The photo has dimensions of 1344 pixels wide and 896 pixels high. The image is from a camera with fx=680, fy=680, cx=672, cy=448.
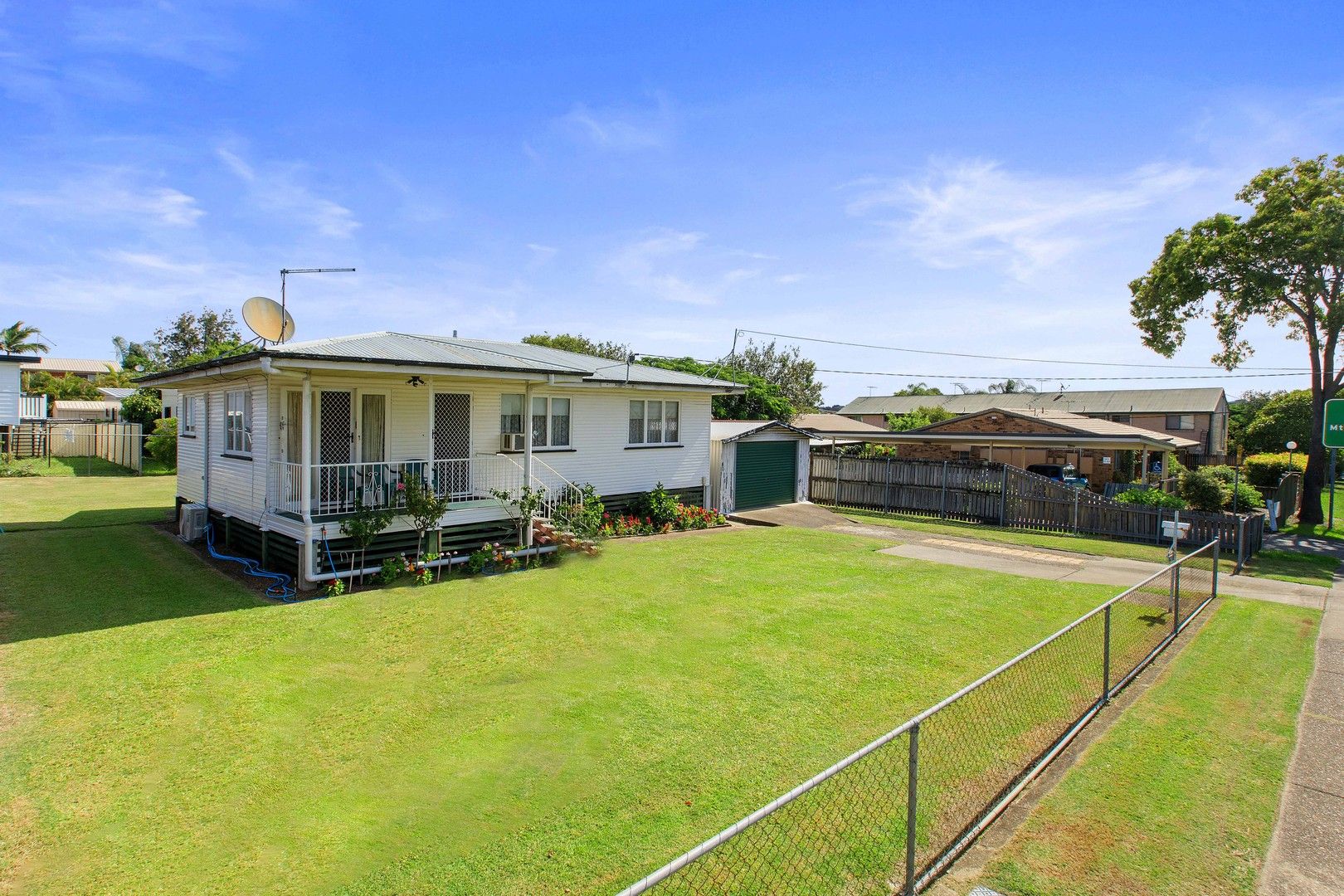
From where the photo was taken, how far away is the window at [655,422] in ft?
57.4

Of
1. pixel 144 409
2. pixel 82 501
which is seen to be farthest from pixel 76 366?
pixel 82 501

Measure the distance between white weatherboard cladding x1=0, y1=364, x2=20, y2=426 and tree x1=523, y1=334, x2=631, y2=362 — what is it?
29800 millimetres

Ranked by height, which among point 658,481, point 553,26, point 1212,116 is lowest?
point 658,481

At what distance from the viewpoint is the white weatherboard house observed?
10773 mm

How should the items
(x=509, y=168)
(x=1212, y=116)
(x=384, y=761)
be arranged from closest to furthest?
(x=384, y=761) → (x=1212, y=116) → (x=509, y=168)

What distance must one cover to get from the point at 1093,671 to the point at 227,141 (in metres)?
18.4

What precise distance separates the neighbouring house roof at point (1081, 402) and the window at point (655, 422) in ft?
103

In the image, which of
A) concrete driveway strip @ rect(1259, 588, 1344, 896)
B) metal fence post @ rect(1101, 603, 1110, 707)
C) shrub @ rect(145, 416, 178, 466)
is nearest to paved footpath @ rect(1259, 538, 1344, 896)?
concrete driveway strip @ rect(1259, 588, 1344, 896)

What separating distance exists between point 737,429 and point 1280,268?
18900mm

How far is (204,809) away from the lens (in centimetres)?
464

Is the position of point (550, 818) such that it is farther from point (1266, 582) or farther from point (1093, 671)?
point (1266, 582)

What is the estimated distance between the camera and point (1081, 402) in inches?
2111

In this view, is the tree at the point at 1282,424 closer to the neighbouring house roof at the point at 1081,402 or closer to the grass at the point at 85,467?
the neighbouring house roof at the point at 1081,402

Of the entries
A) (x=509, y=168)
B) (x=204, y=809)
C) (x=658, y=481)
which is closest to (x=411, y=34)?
(x=509, y=168)
